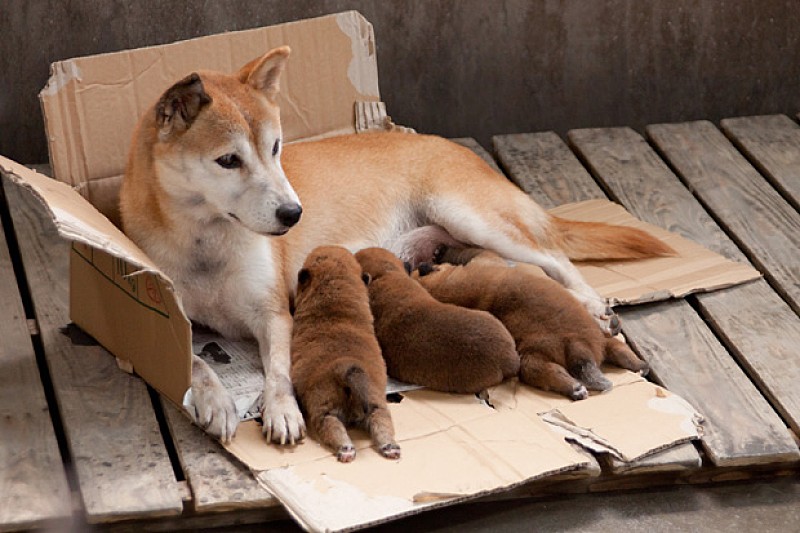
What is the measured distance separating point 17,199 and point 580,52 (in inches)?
75.8

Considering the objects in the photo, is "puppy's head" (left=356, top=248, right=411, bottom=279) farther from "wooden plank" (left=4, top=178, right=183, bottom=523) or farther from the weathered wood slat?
the weathered wood slat

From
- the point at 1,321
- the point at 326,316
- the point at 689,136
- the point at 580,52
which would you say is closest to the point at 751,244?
the point at 689,136

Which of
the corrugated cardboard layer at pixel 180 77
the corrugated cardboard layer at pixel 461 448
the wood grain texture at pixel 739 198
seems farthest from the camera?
the wood grain texture at pixel 739 198

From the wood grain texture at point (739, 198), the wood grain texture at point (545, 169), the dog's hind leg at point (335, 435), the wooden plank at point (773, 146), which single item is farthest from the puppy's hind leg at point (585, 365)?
the wooden plank at point (773, 146)

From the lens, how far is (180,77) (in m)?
3.19

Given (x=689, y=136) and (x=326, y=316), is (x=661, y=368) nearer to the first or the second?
(x=326, y=316)

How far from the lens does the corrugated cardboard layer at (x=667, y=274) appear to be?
3.29m

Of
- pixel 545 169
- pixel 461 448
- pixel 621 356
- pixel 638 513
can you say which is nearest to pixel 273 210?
pixel 461 448

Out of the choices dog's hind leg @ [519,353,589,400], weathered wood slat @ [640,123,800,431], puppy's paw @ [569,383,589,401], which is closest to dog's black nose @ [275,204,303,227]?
dog's hind leg @ [519,353,589,400]

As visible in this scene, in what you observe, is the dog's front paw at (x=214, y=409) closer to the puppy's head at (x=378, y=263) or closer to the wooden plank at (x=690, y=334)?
the puppy's head at (x=378, y=263)

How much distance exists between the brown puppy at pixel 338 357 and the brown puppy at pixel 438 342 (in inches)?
2.4

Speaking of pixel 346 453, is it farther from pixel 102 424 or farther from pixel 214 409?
pixel 102 424

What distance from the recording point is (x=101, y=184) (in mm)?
3107

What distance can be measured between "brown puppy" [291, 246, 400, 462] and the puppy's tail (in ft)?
2.49
